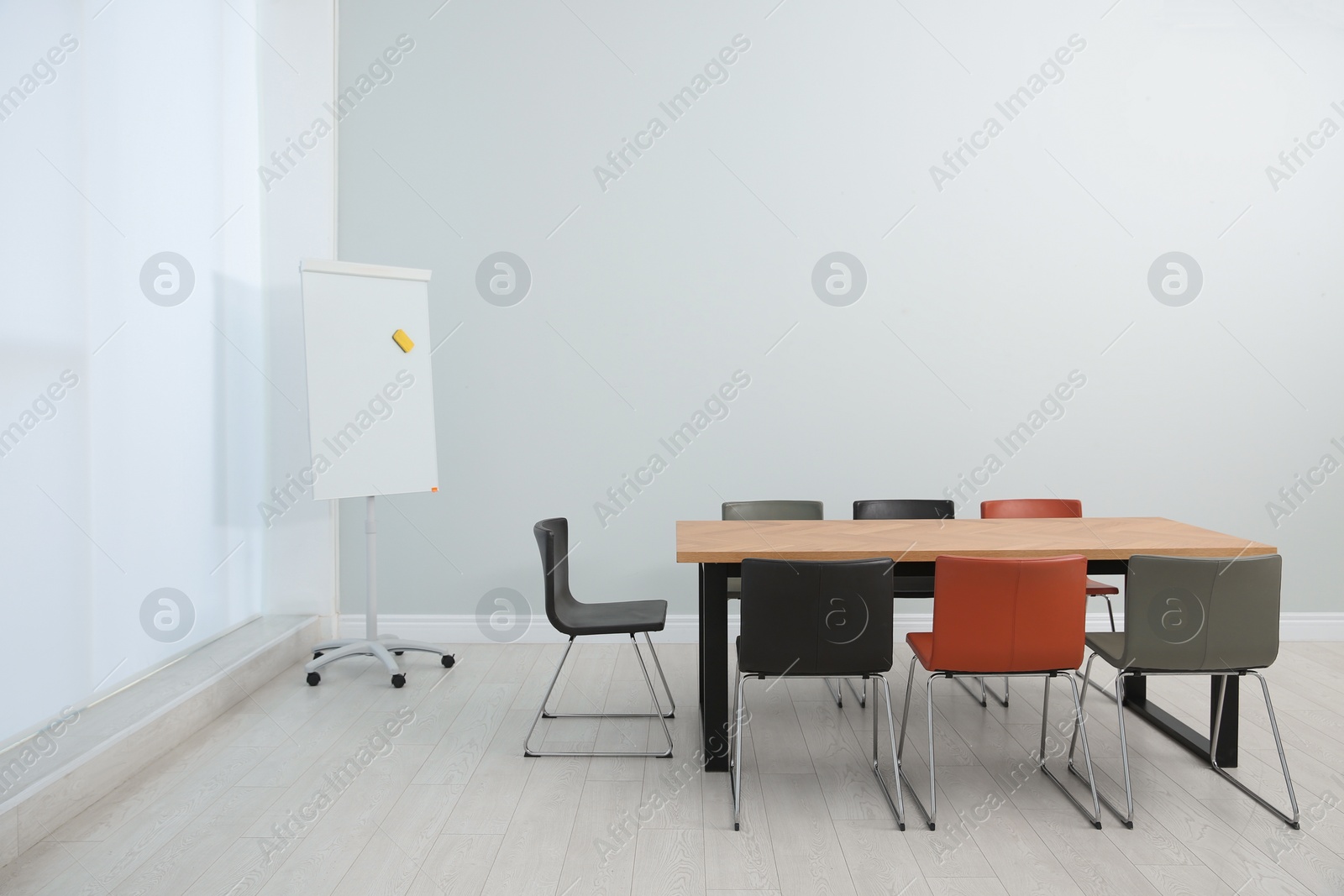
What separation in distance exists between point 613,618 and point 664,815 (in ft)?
2.69

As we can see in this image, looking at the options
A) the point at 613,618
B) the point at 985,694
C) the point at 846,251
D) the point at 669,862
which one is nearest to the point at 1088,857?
the point at 669,862

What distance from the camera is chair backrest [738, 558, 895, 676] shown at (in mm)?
2455

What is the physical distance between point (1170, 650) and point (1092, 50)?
11.6 feet

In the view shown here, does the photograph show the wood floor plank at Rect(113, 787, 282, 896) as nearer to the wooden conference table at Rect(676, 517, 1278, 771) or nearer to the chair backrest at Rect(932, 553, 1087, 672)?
the wooden conference table at Rect(676, 517, 1278, 771)

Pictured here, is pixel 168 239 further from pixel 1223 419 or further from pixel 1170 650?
pixel 1223 419

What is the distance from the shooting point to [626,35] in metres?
4.34

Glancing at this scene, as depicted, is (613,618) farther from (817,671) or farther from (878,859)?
(878,859)

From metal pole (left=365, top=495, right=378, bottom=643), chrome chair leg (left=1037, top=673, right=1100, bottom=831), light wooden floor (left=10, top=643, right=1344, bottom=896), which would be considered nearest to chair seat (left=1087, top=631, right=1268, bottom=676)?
chrome chair leg (left=1037, top=673, right=1100, bottom=831)

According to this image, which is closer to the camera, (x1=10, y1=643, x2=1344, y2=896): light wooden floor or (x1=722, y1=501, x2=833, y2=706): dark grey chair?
(x1=10, y1=643, x2=1344, y2=896): light wooden floor

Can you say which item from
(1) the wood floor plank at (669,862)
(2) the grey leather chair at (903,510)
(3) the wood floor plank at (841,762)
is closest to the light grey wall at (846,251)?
(2) the grey leather chair at (903,510)

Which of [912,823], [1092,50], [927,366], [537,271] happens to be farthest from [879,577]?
[1092,50]

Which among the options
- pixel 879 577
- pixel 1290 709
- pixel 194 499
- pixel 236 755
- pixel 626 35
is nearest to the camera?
pixel 879 577

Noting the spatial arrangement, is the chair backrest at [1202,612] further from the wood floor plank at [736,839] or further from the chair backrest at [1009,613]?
the wood floor plank at [736,839]

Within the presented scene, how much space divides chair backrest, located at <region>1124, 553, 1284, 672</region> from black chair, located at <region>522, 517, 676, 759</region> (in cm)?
160
